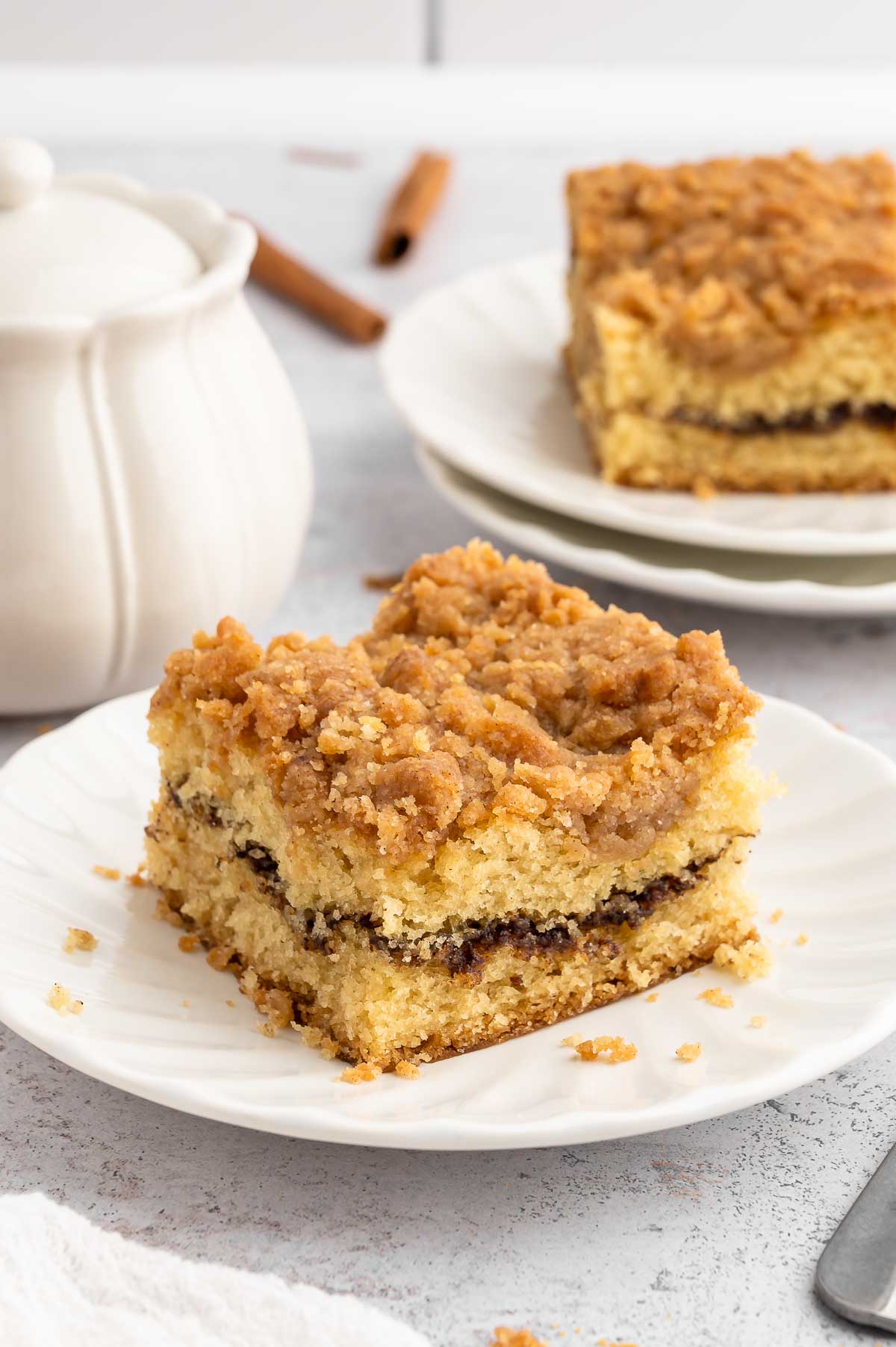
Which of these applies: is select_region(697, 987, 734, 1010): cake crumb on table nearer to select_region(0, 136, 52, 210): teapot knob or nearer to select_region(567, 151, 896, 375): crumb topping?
select_region(0, 136, 52, 210): teapot knob

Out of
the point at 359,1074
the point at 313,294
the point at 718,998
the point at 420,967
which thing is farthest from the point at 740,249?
the point at 359,1074

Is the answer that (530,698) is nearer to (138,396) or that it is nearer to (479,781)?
(479,781)

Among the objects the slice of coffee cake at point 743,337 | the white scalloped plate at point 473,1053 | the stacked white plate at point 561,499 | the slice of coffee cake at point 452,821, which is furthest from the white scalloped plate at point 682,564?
the slice of coffee cake at point 452,821

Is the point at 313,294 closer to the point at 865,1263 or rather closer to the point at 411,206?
the point at 411,206

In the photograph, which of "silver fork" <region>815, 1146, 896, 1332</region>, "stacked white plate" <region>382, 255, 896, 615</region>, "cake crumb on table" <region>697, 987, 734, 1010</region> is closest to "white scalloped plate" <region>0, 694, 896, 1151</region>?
"cake crumb on table" <region>697, 987, 734, 1010</region>

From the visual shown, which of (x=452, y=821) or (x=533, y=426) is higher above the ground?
(x=452, y=821)

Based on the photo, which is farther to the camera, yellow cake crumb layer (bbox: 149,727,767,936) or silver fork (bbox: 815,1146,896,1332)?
yellow cake crumb layer (bbox: 149,727,767,936)
